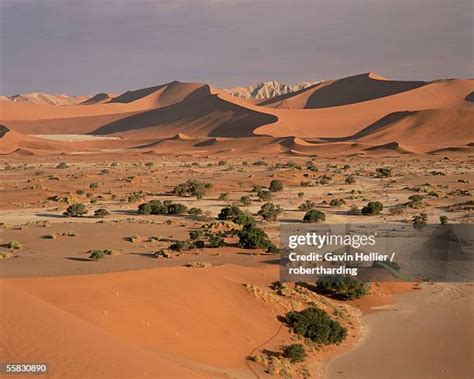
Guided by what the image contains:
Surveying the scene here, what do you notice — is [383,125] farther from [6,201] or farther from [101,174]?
[6,201]

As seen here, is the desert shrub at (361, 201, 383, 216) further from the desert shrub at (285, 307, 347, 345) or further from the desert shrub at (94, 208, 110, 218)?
the desert shrub at (285, 307, 347, 345)

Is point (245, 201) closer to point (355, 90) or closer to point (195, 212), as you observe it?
point (195, 212)

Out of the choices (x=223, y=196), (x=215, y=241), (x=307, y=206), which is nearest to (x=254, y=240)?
(x=215, y=241)

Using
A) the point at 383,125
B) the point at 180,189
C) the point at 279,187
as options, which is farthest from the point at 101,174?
the point at 383,125

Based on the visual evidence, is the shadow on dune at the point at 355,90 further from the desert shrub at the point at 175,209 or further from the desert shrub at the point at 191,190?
the desert shrub at the point at 175,209

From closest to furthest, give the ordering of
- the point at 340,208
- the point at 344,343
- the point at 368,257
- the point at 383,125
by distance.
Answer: the point at 344,343 < the point at 368,257 < the point at 340,208 < the point at 383,125

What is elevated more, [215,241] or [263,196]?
[263,196]
